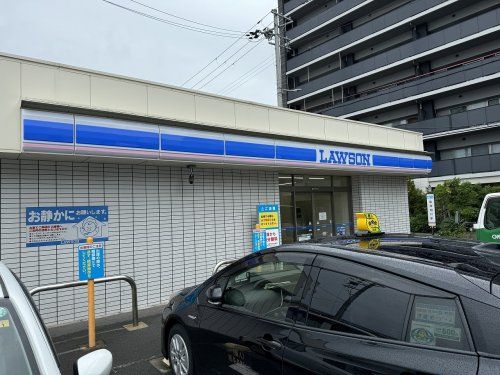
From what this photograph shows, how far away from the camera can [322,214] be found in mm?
11359

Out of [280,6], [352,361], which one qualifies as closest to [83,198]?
[352,361]

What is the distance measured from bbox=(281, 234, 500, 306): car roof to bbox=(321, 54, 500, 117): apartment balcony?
3002cm

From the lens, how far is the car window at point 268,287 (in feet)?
9.66

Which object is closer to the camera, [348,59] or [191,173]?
[191,173]

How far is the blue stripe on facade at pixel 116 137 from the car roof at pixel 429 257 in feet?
14.1

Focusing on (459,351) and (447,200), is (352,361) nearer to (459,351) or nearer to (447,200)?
(459,351)

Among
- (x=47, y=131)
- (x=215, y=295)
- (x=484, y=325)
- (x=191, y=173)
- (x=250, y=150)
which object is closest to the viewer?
(x=484, y=325)

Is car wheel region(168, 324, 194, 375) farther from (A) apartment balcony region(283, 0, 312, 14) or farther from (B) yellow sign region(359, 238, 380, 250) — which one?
(A) apartment balcony region(283, 0, 312, 14)

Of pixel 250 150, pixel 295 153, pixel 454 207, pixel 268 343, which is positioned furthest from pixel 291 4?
pixel 268 343

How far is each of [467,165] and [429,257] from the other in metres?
30.6

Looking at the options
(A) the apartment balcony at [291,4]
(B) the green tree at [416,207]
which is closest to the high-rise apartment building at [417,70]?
(A) the apartment balcony at [291,4]

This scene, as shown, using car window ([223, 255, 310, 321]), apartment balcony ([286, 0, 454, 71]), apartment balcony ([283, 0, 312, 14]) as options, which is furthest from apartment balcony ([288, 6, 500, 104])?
car window ([223, 255, 310, 321])

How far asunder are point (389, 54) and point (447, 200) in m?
17.0

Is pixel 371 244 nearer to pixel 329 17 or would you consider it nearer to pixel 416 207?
pixel 416 207
